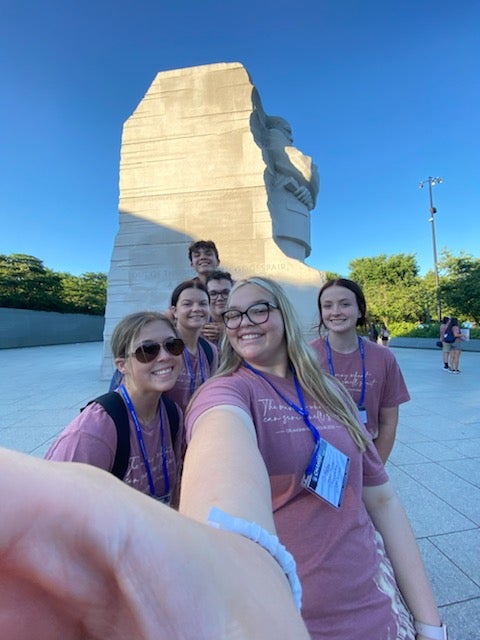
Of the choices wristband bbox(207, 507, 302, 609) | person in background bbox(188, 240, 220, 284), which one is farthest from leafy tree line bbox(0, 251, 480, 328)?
wristband bbox(207, 507, 302, 609)

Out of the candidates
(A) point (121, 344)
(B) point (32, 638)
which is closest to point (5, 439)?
(A) point (121, 344)

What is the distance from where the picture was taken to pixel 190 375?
2.22 meters

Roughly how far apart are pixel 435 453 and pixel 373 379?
246 cm

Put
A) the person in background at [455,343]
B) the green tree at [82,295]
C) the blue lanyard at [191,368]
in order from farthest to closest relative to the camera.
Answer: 1. the green tree at [82,295]
2. the person in background at [455,343]
3. the blue lanyard at [191,368]

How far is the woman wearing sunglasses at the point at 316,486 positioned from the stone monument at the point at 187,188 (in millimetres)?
7292

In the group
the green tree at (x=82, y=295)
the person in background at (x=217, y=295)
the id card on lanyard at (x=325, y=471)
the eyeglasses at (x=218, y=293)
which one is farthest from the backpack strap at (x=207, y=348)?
the green tree at (x=82, y=295)

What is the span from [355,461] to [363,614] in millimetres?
432

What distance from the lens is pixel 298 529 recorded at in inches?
43.4

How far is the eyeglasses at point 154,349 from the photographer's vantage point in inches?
68.1

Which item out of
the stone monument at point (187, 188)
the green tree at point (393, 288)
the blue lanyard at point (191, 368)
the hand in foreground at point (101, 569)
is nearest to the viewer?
the hand in foreground at point (101, 569)

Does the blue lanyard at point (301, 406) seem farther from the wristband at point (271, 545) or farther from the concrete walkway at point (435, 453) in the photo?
the concrete walkway at point (435, 453)

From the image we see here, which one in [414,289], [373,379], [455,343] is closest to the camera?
[373,379]

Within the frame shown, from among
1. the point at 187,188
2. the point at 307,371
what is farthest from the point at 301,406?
the point at 187,188

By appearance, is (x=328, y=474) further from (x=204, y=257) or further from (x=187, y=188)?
(x=187, y=188)
